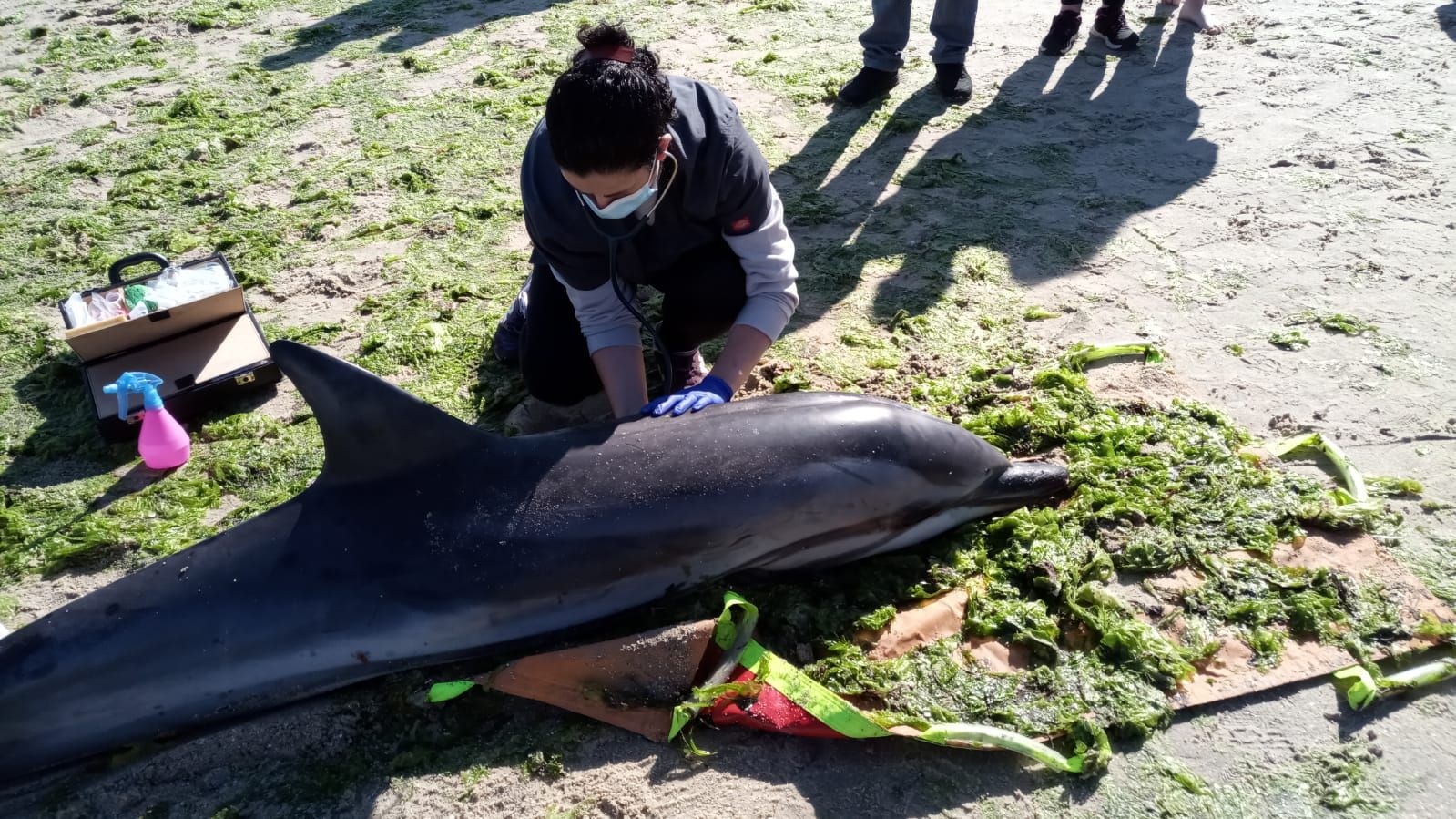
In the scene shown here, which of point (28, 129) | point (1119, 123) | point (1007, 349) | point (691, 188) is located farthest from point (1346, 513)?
point (28, 129)

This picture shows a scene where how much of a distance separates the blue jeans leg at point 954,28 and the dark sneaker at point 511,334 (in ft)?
11.4

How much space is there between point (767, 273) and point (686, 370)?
0.69 meters

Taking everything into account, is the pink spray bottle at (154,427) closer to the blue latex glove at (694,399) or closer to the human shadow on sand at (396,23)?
the blue latex glove at (694,399)

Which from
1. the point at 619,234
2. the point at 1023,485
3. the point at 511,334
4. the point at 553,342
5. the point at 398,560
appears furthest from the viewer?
the point at 511,334

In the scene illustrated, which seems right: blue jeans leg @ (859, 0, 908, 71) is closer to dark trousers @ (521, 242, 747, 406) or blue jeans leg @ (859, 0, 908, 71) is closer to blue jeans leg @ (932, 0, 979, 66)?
blue jeans leg @ (932, 0, 979, 66)

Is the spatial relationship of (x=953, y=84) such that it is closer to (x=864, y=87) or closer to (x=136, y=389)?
(x=864, y=87)

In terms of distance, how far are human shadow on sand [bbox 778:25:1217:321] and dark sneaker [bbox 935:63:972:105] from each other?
5.1 inches

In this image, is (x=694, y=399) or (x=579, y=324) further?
(x=579, y=324)

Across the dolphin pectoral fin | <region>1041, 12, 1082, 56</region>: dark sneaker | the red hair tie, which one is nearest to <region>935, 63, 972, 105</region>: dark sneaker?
<region>1041, 12, 1082, 56</region>: dark sneaker

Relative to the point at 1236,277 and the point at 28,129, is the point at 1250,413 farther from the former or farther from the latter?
the point at 28,129

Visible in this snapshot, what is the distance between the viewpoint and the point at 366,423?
8.87ft

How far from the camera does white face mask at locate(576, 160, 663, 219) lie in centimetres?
280

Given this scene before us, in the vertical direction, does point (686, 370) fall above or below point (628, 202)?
below

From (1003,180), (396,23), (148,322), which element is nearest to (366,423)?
(148,322)
